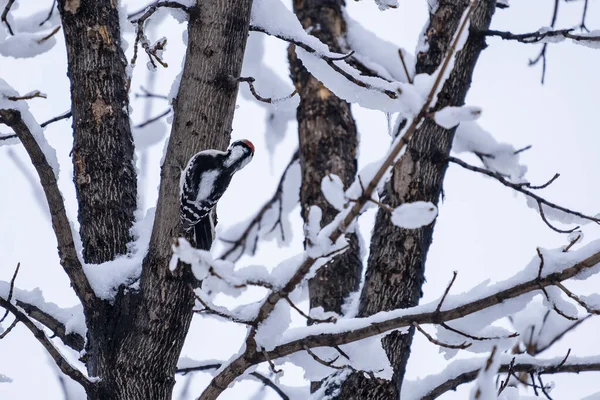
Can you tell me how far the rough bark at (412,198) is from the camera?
3008 millimetres

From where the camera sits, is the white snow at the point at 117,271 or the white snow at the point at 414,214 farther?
the white snow at the point at 117,271

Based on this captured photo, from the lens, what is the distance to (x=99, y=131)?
2799 mm

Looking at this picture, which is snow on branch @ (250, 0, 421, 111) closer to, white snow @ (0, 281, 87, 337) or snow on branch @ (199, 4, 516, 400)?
snow on branch @ (199, 4, 516, 400)

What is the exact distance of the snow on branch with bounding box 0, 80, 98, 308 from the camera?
2309mm

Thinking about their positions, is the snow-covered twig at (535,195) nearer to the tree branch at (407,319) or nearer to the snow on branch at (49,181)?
the tree branch at (407,319)

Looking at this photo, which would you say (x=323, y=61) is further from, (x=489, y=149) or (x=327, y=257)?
(x=489, y=149)

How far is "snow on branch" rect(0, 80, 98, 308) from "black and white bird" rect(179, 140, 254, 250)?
415mm

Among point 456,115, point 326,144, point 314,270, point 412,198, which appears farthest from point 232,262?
point 326,144

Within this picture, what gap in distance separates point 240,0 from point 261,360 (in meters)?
1.40

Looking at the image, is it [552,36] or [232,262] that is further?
[552,36]

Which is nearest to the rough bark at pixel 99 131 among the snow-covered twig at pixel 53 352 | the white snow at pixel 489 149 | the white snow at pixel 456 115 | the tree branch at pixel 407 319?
the snow-covered twig at pixel 53 352

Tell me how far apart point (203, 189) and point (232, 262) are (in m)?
1.00

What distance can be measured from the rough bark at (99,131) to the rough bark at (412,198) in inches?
45.3

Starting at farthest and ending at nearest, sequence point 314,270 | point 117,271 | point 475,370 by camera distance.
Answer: point 475,370 → point 117,271 → point 314,270
